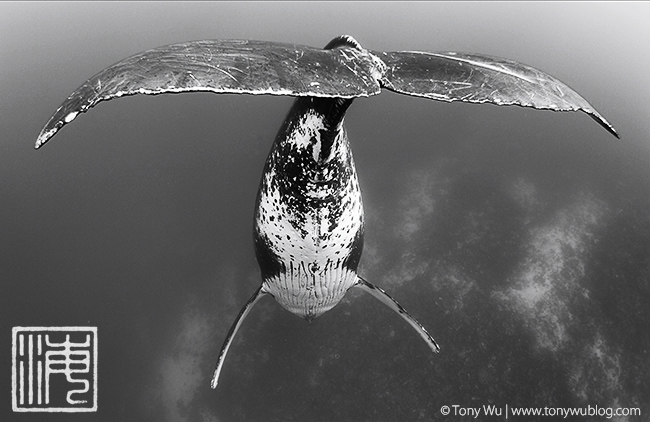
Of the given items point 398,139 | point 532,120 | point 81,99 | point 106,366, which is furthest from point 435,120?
point 81,99

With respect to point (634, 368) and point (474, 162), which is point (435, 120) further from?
point (634, 368)

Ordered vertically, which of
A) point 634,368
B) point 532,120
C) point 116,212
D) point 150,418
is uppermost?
point 532,120

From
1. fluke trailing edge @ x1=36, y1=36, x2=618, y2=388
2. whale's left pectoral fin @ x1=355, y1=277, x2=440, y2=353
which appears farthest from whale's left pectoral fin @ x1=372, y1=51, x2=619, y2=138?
whale's left pectoral fin @ x1=355, y1=277, x2=440, y2=353

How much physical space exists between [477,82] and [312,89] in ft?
2.72

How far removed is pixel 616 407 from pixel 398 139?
5380mm

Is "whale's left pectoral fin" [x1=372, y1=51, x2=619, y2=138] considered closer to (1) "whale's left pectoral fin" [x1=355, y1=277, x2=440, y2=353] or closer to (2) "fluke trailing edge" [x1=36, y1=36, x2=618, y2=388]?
(2) "fluke trailing edge" [x1=36, y1=36, x2=618, y2=388]

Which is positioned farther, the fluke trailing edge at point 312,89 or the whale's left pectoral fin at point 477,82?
the whale's left pectoral fin at point 477,82

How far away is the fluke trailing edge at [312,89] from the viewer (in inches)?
83.8

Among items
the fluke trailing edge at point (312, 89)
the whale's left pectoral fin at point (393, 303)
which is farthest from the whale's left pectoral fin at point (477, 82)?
the whale's left pectoral fin at point (393, 303)

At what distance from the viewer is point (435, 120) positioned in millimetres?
10414

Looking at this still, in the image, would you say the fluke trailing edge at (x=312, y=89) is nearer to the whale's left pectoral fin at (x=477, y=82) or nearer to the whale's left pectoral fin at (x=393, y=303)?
the whale's left pectoral fin at (x=477, y=82)

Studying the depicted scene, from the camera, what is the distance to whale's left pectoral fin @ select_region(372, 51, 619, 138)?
2479 mm

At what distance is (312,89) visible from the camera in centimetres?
221

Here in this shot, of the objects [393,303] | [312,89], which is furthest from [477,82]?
[393,303]
